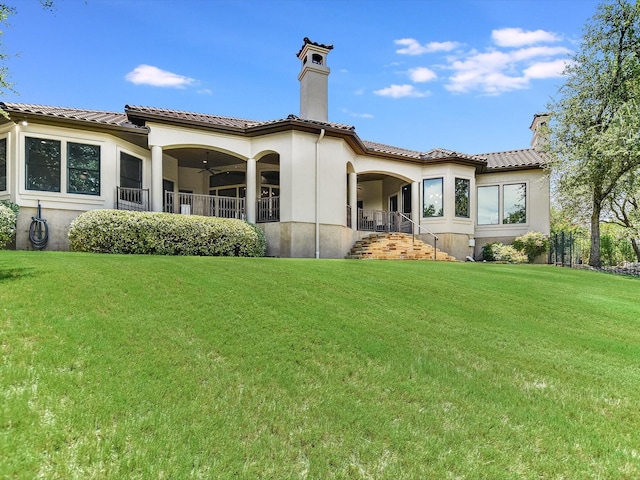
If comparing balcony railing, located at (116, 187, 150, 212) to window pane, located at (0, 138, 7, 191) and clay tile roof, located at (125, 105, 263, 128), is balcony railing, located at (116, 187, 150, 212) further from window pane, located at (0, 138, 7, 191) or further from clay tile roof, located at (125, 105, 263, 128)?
window pane, located at (0, 138, 7, 191)

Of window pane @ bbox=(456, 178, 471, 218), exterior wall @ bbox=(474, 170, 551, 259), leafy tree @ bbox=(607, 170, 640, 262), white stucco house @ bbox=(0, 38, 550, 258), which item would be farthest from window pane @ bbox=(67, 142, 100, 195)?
leafy tree @ bbox=(607, 170, 640, 262)

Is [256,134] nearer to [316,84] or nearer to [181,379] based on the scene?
[316,84]

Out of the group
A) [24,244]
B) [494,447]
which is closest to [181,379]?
[494,447]

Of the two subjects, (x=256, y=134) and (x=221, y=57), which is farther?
(x=221, y=57)

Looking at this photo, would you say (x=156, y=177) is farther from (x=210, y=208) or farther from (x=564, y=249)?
(x=564, y=249)

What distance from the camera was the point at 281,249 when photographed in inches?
567

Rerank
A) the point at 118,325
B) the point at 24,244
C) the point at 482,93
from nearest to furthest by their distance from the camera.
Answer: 1. the point at 118,325
2. the point at 24,244
3. the point at 482,93

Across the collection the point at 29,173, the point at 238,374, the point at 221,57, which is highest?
the point at 221,57

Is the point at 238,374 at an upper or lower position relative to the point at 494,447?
upper

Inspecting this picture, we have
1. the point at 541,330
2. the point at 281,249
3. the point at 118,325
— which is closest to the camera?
the point at 118,325

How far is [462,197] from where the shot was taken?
63.2ft

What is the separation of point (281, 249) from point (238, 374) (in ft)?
35.1

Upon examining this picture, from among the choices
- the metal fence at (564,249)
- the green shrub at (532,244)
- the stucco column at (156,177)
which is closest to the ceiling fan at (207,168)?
the stucco column at (156,177)

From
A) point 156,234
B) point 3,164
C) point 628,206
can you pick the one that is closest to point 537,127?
point 628,206
